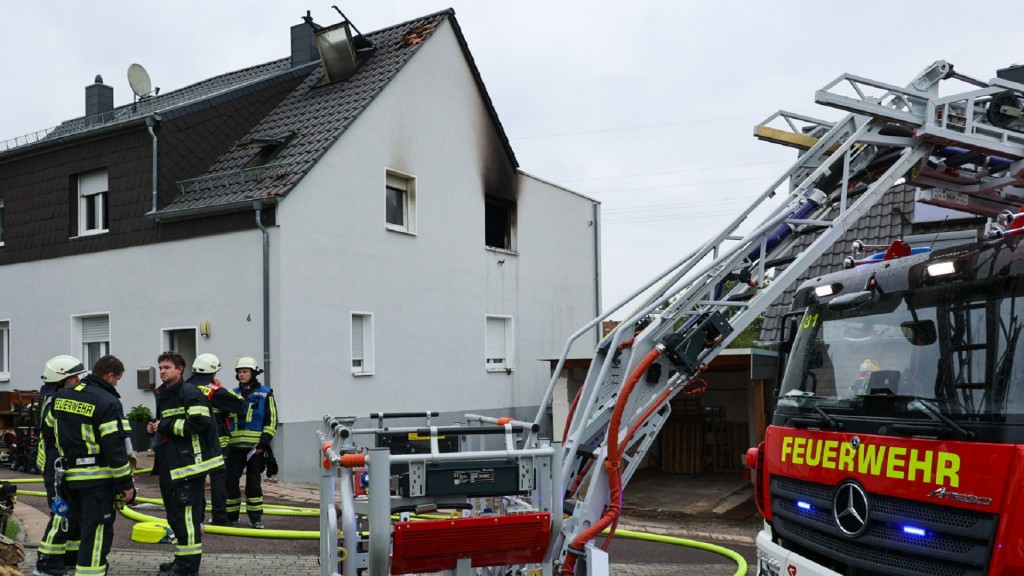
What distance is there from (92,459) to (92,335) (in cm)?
1161

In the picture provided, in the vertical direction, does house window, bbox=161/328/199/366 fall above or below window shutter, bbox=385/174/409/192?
below

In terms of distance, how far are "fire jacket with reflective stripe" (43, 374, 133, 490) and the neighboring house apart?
772 centimetres

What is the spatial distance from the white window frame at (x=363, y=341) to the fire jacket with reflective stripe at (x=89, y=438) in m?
9.30

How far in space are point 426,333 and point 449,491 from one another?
1220cm

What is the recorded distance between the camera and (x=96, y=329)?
56.4ft

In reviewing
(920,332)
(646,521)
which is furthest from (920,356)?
(646,521)

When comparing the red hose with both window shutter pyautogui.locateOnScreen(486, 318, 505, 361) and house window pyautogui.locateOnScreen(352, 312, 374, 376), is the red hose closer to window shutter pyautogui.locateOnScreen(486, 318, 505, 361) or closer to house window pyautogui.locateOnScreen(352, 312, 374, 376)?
house window pyautogui.locateOnScreen(352, 312, 374, 376)

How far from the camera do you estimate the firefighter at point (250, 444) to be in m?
9.82

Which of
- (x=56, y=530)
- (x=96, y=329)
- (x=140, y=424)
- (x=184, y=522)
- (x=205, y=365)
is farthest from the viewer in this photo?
(x=96, y=329)

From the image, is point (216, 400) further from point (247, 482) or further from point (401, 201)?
point (401, 201)

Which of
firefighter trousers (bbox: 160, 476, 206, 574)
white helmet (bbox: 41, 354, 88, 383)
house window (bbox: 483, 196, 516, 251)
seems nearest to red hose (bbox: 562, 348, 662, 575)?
firefighter trousers (bbox: 160, 476, 206, 574)

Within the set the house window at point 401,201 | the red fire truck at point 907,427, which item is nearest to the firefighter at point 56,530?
the red fire truck at point 907,427

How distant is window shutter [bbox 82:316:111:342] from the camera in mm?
17000

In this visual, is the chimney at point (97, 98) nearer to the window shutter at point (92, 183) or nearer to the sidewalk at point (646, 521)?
the window shutter at point (92, 183)
